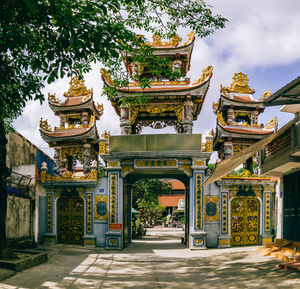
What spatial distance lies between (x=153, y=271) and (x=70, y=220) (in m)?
5.89

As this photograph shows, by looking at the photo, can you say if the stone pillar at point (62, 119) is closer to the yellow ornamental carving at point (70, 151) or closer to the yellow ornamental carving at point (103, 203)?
the yellow ornamental carving at point (70, 151)

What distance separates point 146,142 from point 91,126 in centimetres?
626

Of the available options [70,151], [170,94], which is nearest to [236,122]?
[170,94]

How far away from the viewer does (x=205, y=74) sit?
14805mm

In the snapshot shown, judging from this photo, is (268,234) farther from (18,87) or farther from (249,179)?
(18,87)

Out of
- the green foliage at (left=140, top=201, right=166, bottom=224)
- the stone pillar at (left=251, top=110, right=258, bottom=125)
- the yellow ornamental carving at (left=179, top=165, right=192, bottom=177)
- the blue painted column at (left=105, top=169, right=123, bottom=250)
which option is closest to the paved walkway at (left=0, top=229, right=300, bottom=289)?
the blue painted column at (left=105, top=169, right=123, bottom=250)

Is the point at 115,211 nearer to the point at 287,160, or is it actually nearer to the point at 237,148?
the point at 287,160

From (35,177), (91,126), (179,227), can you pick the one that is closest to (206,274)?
(35,177)

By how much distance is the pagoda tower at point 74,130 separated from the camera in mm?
19297

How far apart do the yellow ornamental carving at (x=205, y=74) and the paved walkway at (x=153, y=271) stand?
6572 mm

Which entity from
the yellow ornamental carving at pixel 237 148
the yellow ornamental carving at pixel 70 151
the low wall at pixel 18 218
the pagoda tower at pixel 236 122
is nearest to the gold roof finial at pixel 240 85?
the pagoda tower at pixel 236 122

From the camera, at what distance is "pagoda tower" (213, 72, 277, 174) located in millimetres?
18969

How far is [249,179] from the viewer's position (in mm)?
14203

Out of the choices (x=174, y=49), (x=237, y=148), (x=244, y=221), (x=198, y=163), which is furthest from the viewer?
(x=237, y=148)
